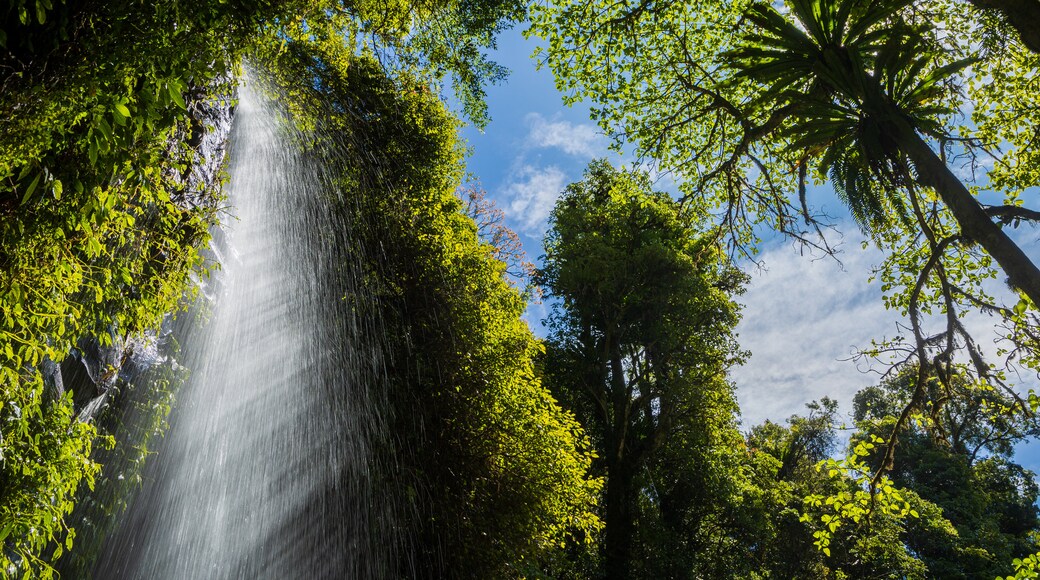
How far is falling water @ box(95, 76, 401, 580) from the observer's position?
25.3 feet

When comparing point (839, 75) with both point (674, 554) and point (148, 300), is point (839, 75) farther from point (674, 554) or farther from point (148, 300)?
point (674, 554)

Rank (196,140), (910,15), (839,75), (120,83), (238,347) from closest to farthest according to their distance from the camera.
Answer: (120,83), (839,75), (196,140), (910,15), (238,347)

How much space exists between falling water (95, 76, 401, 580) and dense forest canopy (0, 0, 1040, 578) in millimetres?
641

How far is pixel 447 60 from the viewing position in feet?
31.9

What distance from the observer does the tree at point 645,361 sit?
18062 mm

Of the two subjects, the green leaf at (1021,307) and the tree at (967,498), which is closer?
the green leaf at (1021,307)

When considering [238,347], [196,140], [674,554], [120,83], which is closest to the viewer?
[120,83]

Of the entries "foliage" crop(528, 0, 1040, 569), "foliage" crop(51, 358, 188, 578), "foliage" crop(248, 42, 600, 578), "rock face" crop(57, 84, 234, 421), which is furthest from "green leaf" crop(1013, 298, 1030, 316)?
"foliage" crop(51, 358, 188, 578)

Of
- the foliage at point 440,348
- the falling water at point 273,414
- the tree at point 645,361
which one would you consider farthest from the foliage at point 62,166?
the tree at point 645,361

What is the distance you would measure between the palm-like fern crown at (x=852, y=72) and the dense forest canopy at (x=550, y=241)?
4 centimetres

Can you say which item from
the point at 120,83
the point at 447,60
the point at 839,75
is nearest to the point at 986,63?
the point at 839,75

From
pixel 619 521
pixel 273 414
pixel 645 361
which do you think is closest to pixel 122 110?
pixel 273 414

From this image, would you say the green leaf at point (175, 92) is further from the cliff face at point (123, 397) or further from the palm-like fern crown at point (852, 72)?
the palm-like fern crown at point (852, 72)

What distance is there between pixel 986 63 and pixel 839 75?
484 cm
